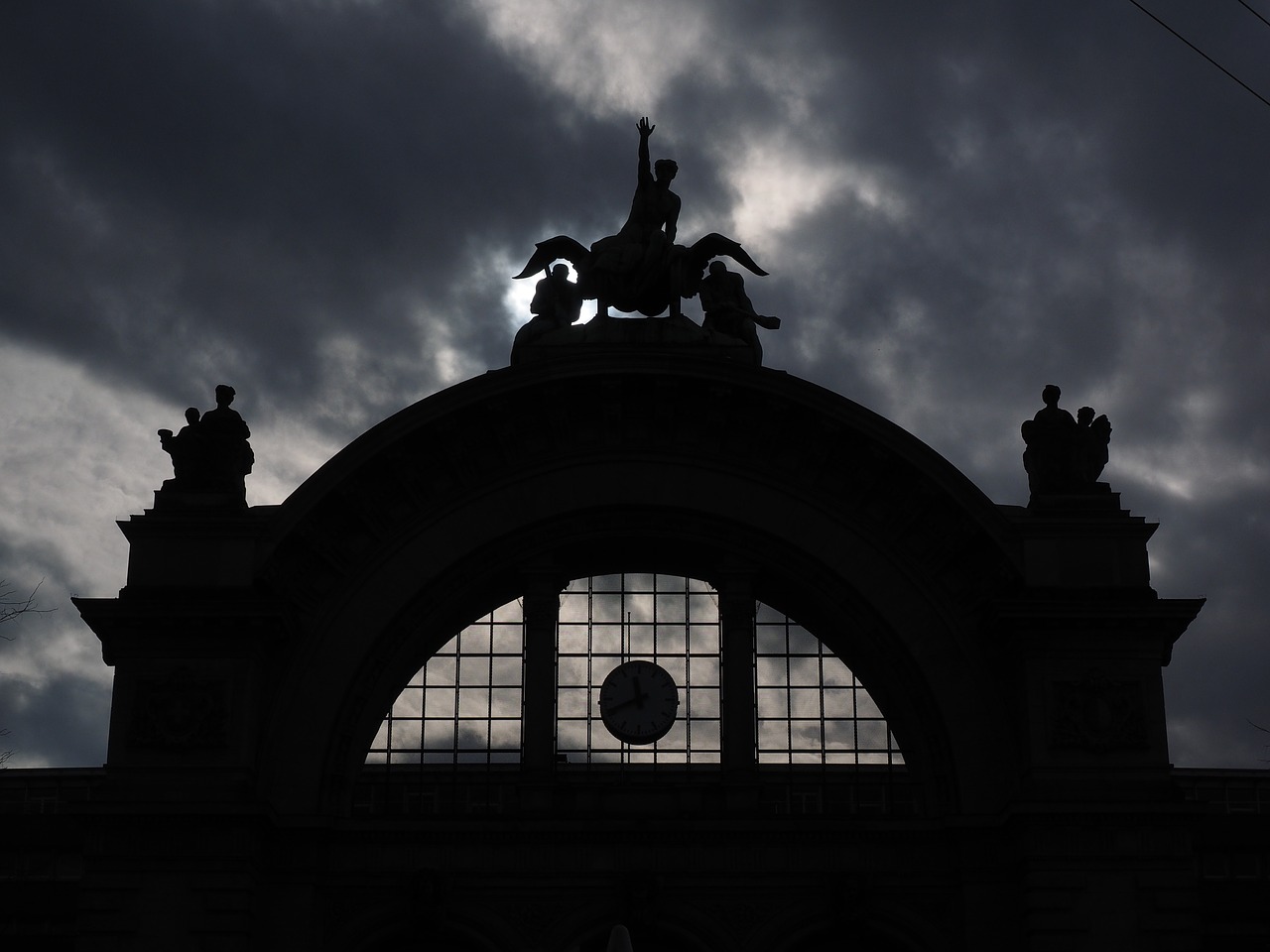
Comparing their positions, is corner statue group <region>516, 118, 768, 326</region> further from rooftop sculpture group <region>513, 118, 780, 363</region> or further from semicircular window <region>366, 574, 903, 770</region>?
semicircular window <region>366, 574, 903, 770</region>

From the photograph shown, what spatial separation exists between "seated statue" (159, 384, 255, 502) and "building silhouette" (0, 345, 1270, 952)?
0.68 meters

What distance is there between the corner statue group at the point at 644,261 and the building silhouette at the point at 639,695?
261 centimetres

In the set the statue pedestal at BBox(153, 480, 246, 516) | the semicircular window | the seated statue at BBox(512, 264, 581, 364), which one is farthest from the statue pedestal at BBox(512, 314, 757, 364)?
the statue pedestal at BBox(153, 480, 246, 516)

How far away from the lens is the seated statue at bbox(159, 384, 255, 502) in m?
38.8

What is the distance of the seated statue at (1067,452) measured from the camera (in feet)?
Answer: 128

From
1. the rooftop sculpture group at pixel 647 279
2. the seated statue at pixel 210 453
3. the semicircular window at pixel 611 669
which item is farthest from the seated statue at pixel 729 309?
the seated statue at pixel 210 453

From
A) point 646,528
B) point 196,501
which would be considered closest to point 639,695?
point 646,528

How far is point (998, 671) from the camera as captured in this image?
38.2 meters

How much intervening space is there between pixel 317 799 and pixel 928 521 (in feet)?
41.9

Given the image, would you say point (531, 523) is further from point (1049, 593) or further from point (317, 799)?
point (1049, 593)

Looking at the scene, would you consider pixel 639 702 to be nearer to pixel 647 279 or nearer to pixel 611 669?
pixel 611 669

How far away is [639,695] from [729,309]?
8299mm

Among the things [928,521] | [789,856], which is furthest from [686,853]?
[928,521]

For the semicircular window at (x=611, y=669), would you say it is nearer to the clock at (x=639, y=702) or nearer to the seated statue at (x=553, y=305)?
the clock at (x=639, y=702)
